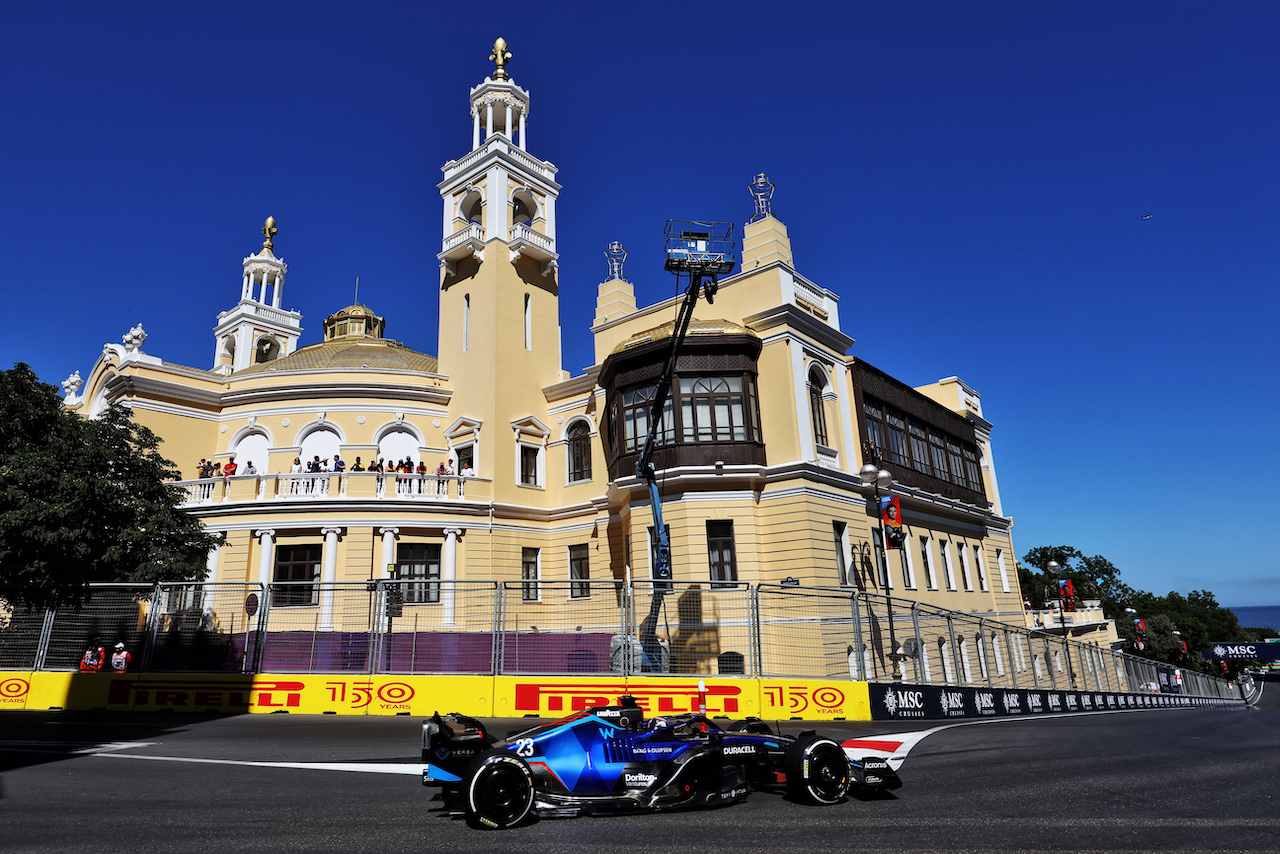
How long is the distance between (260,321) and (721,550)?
47.7 metres

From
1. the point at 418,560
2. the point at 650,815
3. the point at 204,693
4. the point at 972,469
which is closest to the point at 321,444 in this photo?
the point at 418,560

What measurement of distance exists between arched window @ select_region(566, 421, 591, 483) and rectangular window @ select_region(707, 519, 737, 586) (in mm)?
8195

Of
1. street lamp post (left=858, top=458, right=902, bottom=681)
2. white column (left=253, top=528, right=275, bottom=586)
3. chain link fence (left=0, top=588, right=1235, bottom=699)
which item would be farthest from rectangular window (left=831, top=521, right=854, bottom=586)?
white column (left=253, top=528, right=275, bottom=586)

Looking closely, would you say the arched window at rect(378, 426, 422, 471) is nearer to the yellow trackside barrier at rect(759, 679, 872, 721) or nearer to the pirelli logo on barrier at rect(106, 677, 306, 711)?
the pirelli logo on barrier at rect(106, 677, 306, 711)

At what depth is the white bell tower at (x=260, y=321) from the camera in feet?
183

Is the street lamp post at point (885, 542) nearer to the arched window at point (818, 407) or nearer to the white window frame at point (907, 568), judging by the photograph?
the white window frame at point (907, 568)

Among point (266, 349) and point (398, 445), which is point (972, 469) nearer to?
point (398, 445)

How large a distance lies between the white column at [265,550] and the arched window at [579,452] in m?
11.7

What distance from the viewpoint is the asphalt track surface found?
6062 mm

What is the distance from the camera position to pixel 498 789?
6.85 metres

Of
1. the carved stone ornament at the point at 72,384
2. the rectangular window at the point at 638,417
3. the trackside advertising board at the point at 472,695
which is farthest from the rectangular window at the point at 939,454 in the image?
the carved stone ornament at the point at 72,384

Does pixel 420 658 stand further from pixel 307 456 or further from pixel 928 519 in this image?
pixel 928 519

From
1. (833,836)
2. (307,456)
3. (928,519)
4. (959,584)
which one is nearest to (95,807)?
(833,836)

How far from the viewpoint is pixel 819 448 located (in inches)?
966
